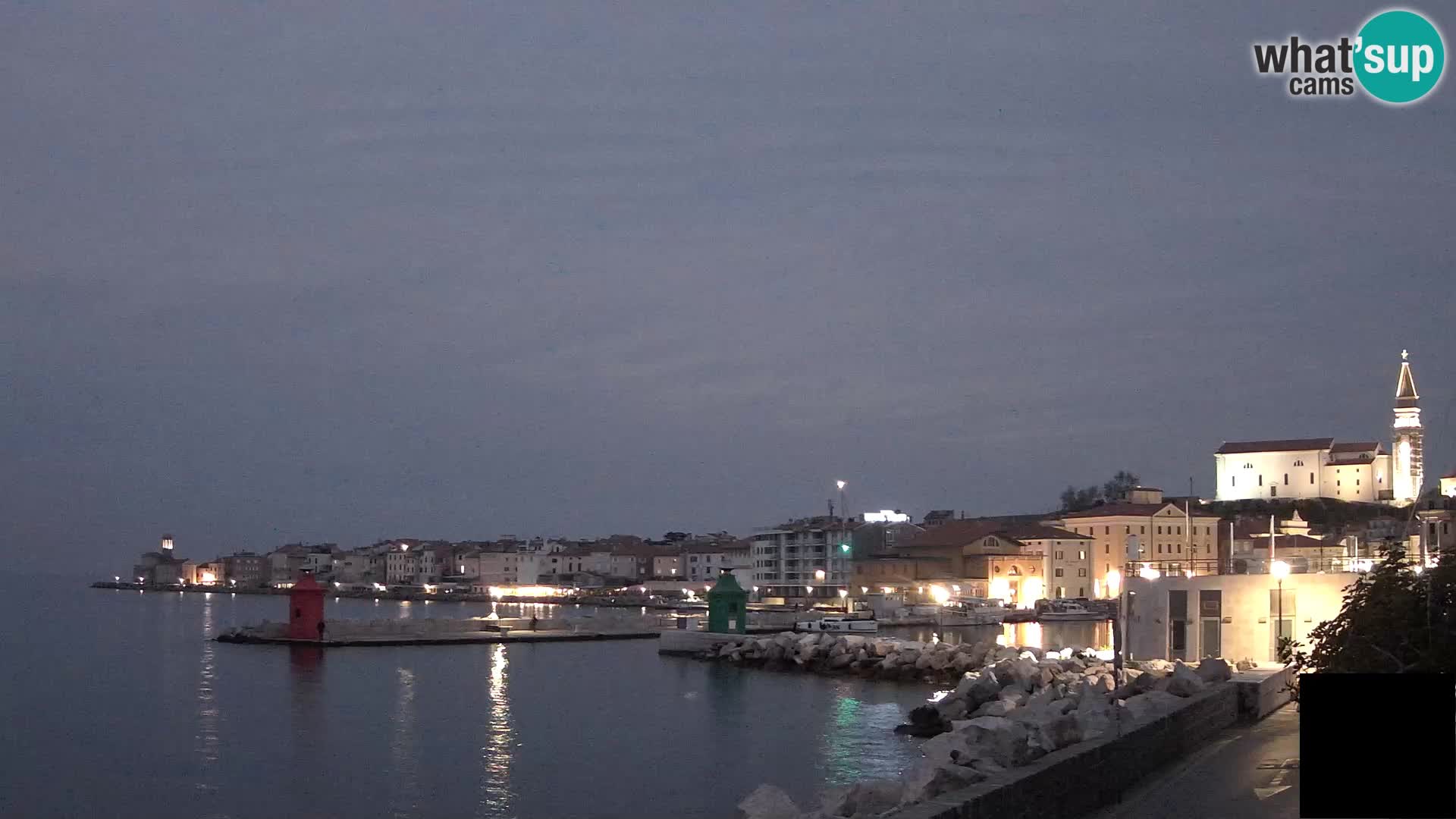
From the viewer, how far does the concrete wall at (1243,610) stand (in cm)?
2297

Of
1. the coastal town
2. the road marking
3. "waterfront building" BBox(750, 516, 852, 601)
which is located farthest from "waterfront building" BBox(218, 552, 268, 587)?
the road marking

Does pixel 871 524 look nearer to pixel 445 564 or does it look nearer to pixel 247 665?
pixel 247 665

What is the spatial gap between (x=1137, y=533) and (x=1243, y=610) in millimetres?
55697

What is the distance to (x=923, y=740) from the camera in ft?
81.0

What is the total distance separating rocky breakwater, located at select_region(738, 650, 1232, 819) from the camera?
12.7 meters

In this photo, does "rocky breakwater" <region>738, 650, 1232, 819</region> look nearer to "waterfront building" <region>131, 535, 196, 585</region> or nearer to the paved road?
the paved road

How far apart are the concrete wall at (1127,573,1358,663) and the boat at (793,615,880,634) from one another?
26.9m

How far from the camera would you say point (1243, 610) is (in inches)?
952

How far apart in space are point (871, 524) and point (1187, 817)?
75138 mm

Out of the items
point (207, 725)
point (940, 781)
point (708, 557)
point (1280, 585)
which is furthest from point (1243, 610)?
point (708, 557)

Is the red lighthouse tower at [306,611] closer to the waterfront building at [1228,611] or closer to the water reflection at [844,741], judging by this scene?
the water reflection at [844,741]

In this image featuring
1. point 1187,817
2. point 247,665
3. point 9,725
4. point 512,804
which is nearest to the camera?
point 1187,817


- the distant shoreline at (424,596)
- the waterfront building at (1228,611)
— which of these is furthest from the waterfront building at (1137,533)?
the waterfront building at (1228,611)

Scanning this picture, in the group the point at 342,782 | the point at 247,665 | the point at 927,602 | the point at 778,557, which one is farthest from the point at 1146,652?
the point at 778,557
